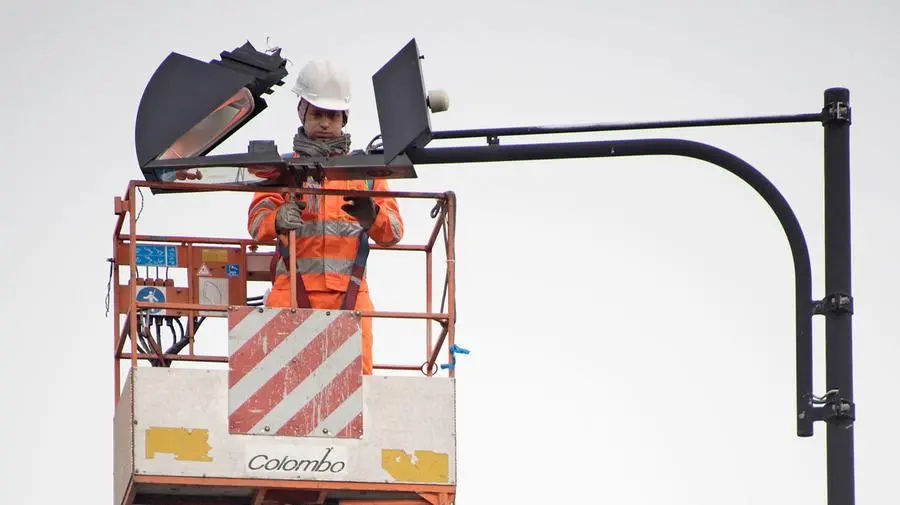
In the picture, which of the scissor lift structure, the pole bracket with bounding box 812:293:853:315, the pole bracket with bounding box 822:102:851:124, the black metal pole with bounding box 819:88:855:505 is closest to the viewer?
the black metal pole with bounding box 819:88:855:505

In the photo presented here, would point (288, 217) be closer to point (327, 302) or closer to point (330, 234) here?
point (330, 234)

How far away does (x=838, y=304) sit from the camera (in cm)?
1465

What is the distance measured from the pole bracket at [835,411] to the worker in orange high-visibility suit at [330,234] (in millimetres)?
5220

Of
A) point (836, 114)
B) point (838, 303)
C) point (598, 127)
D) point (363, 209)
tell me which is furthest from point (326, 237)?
point (838, 303)

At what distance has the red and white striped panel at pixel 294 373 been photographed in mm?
17750

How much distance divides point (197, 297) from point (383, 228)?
2383mm

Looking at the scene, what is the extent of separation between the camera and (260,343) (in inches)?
704

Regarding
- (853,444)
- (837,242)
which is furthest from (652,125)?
(853,444)

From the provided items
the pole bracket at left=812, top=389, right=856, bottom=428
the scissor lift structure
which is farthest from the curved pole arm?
the scissor lift structure

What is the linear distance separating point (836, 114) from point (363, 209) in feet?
16.5

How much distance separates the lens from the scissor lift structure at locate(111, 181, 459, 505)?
1755 cm

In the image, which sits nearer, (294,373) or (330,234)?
(294,373)

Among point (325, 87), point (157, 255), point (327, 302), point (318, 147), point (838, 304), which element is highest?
point (325, 87)

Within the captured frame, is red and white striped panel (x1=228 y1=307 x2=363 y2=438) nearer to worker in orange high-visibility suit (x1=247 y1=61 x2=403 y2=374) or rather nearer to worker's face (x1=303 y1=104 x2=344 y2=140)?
worker in orange high-visibility suit (x1=247 y1=61 x2=403 y2=374)
